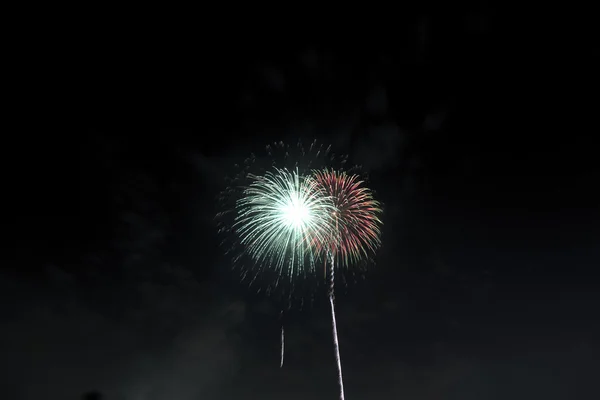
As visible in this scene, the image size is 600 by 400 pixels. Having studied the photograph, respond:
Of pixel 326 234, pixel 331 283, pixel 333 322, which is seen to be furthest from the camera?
pixel 333 322

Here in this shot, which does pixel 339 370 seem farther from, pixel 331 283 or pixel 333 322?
pixel 331 283

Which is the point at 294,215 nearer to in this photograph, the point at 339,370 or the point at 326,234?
the point at 326,234

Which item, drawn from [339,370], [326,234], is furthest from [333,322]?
[326,234]

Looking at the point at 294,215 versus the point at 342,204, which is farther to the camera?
the point at 342,204

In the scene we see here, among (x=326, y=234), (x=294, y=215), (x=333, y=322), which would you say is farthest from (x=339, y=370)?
(x=294, y=215)

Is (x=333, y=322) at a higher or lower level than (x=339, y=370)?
higher

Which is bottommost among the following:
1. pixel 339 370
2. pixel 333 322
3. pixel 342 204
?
pixel 339 370

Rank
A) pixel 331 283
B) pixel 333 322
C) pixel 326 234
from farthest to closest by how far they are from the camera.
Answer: pixel 333 322
pixel 331 283
pixel 326 234

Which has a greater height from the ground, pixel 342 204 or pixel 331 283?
pixel 342 204

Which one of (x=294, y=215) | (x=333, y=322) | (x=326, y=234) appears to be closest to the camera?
(x=294, y=215)
